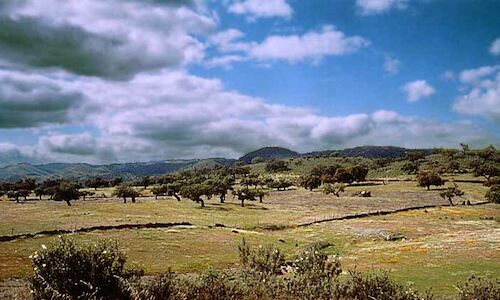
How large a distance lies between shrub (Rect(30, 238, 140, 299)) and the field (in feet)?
47.7

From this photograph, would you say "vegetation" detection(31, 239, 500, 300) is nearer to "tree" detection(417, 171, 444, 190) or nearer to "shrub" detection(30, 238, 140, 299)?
"shrub" detection(30, 238, 140, 299)

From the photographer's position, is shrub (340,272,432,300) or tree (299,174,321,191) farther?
tree (299,174,321,191)

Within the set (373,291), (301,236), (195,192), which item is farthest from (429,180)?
(373,291)

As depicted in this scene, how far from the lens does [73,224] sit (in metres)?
68.3

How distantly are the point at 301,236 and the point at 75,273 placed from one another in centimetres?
5805

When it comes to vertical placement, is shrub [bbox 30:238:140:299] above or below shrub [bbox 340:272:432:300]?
above

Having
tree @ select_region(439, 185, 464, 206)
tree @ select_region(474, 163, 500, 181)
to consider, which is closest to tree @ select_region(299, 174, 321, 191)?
tree @ select_region(439, 185, 464, 206)

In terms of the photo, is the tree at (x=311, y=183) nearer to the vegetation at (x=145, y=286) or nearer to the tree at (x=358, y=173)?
the tree at (x=358, y=173)

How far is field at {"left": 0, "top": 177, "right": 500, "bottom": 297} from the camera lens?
4309 centimetres

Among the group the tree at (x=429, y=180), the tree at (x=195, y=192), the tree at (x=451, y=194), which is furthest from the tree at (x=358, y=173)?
the tree at (x=195, y=192)

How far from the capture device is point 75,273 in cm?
1702

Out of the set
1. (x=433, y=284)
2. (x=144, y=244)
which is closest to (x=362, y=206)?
(x=144, y=244)

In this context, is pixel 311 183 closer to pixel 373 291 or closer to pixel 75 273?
pixel 373 291

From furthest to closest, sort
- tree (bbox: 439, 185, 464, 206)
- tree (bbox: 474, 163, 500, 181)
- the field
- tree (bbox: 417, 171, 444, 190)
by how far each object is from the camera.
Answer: tree (bbox: 474, 163, 500, 181), tree (bbox: 417, 171, 444, 190), tree (bbox: 439, 185, 464, 206), the field
